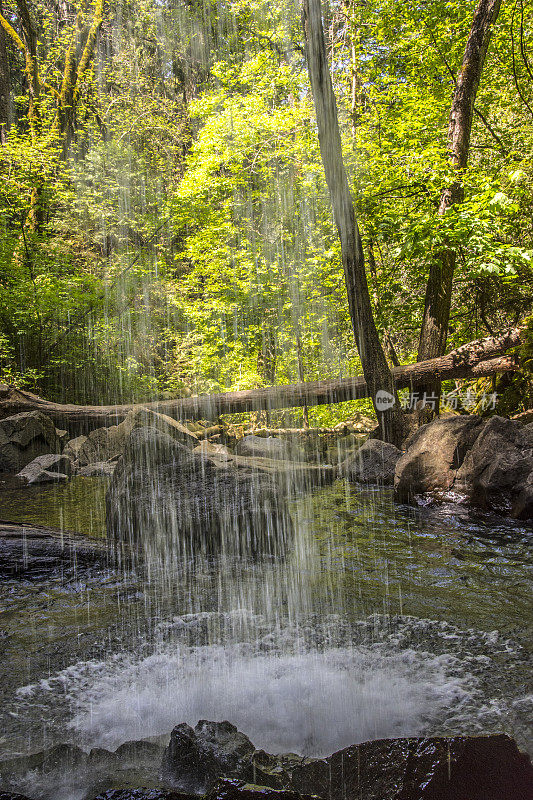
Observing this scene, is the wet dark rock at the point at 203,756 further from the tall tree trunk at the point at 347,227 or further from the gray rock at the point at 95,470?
the gray rock at the point at 95,470

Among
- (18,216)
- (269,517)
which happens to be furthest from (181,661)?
(18,216)

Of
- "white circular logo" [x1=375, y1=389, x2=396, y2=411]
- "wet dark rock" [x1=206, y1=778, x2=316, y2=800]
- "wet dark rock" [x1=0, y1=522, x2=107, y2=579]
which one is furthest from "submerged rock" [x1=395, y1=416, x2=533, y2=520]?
"wet dark rock" [x1=206, y1=778, x2=316, y2=800]

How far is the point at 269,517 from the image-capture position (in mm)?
5520

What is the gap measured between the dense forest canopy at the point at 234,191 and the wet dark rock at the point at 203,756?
7806mm

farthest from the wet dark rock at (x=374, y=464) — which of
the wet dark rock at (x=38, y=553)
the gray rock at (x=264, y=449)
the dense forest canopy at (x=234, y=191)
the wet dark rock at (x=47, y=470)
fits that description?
the wet dark rock at (x=47, y=470)

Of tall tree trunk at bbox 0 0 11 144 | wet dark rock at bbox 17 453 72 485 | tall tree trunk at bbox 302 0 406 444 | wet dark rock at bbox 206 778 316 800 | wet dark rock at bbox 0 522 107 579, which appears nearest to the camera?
wet dark rock at bbox 206 778 316 800

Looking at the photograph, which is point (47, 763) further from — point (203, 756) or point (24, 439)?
point (24, 439)

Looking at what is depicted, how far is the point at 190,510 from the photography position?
549 cm

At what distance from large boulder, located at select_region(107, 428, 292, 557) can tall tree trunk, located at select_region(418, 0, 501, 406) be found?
5.55 meters

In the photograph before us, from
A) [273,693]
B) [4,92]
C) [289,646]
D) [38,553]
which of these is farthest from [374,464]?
[4,92]

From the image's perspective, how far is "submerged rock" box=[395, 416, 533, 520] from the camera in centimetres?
608

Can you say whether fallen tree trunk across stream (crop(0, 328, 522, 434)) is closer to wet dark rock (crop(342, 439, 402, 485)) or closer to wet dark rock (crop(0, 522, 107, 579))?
wet dark rock (crop(342, 439, 402, 485))

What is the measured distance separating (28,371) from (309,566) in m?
13.5

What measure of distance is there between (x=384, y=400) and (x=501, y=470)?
146 inches
